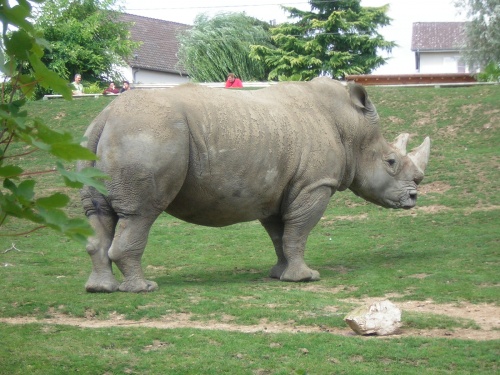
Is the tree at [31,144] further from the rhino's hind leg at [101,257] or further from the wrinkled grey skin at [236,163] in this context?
the rhino's hind leg at [101,257]

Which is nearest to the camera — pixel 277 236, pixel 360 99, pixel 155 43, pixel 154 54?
pixel 277 236

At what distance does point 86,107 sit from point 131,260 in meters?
16.7

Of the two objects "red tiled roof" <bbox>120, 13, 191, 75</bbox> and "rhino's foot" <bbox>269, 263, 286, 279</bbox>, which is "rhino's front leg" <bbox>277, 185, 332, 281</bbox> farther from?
"red tiled roof" <bbox>120, 13, 191, 75</bbox>

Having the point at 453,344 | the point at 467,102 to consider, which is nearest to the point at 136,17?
the point at 467,102

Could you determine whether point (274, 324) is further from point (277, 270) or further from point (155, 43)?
point (155, 43)

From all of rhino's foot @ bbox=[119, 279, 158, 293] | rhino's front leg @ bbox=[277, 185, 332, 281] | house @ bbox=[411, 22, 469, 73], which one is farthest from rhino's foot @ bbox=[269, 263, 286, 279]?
house @ bbox=[411, 22, 469, 73]

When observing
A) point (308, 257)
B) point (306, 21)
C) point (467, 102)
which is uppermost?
point (306, 21)

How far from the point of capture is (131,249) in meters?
10.2

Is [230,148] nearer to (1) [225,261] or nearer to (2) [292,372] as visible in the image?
(1) [225,261]

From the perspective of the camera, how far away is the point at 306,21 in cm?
5144

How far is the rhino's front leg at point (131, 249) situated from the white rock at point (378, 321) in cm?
266

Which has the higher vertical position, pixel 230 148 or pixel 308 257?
pixel 230 148

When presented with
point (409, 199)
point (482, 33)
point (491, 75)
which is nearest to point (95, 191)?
point (409, 199)

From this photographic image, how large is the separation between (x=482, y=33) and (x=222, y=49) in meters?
22.2
